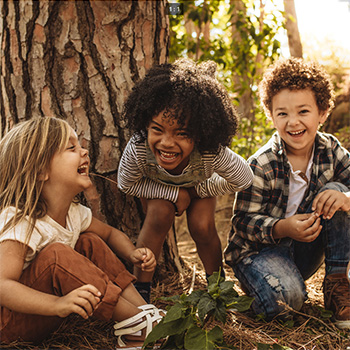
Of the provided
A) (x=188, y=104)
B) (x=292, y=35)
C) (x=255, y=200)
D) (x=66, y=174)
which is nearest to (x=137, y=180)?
(x=66, y=174)

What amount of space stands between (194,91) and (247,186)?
0.59 m

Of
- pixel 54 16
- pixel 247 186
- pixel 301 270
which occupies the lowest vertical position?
pixel 301 270

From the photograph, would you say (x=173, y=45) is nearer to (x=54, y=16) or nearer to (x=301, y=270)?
(x=54, y=16)

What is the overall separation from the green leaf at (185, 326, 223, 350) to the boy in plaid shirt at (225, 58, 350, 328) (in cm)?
63

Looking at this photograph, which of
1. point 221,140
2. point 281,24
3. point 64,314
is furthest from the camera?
point 281,24

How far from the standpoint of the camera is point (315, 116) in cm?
228

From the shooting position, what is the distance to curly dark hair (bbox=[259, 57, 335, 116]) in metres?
2.29

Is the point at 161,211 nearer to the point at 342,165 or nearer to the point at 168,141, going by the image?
the point at 168,141

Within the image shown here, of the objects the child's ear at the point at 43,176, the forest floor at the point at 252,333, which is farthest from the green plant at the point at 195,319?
the child's ear at the point at 43,176

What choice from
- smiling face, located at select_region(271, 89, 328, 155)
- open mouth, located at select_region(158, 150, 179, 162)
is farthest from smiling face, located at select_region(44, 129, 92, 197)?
smiling face, located at select_region(271, 89, 328, 155)

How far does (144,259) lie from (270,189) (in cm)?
78

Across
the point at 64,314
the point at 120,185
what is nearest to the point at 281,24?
the point at 120,185

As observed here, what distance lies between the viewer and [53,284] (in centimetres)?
165

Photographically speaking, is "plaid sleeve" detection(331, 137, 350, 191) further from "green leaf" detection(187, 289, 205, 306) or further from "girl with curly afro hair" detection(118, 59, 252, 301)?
"green leaf" detection(187, 289, 205, 306)
